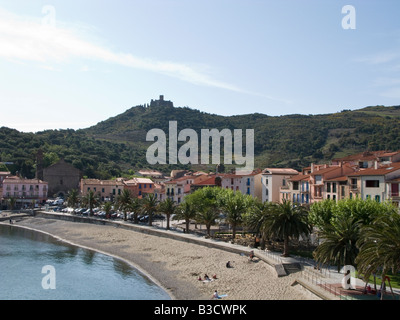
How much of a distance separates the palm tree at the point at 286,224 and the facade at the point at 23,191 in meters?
73.3

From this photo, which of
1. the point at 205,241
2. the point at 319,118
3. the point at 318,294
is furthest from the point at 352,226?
the point at 319,118

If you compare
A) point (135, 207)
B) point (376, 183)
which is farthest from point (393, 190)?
point (135, 207)

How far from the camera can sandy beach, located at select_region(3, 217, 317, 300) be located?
3112cm

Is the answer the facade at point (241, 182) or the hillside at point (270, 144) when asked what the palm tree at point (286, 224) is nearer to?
the facade at point (241, 182)

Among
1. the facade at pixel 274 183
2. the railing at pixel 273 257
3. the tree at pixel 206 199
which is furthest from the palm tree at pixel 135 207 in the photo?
the railing at pixel 273 257

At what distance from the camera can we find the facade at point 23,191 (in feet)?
316

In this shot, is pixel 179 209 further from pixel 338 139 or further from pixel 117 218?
pixel 338 139

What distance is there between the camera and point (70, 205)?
88.4m

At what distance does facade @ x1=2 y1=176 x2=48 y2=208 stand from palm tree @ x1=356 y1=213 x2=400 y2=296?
86843 mm

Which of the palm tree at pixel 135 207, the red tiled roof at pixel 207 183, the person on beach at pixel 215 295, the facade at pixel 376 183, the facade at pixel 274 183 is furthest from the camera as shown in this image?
the red tiled roof at pixel 207 183

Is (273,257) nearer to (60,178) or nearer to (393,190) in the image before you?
(393,190)

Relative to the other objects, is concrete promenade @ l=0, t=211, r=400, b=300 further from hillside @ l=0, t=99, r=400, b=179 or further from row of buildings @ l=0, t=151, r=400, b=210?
hillside @ l=0, t=99, r=400, b=179

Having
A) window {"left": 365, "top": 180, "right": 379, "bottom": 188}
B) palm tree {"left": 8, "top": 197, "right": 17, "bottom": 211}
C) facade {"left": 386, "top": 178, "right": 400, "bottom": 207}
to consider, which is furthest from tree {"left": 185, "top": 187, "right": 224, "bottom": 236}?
palm tree {"left": 8, "top": 197, "right": 17, "bottom": 211}
